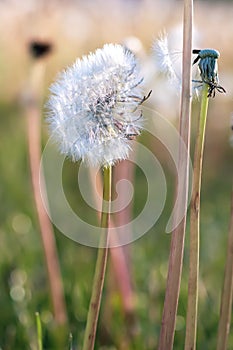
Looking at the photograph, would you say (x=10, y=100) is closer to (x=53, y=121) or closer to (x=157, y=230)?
(x=157, y=230)

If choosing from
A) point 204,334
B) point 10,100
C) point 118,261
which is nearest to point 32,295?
point 118,261

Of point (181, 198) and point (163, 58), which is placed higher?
point (163, 58)

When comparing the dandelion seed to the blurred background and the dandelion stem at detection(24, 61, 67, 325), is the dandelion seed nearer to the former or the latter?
the blurred background

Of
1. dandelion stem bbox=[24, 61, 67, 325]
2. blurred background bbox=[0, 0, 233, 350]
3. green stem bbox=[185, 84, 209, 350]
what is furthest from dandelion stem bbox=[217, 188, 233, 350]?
dandelion stem bbox=[24, 61, 67, 325]

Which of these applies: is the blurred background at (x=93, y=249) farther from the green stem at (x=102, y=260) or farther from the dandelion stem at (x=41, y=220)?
the green stem at (x=102, y=260)

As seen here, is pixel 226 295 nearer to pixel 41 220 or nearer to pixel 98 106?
pixel 98 106

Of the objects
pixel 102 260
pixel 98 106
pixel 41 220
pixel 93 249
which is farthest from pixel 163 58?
pixel 93 249
